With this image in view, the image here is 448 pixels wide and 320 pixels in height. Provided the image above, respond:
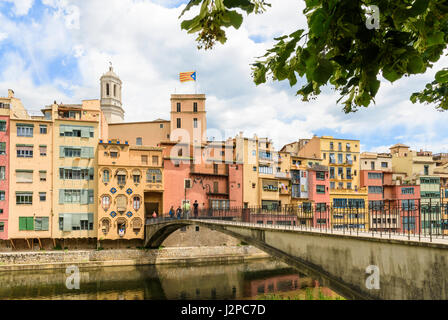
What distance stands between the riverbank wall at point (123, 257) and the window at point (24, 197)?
18.2 feet

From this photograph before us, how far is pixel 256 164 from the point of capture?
160ft

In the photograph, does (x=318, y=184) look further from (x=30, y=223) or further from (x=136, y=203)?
(x=30, y=223)

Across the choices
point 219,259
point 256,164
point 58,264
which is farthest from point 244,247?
point 58,264

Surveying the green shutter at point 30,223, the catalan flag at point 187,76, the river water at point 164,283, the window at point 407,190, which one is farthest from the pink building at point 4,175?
the window at point 407,190

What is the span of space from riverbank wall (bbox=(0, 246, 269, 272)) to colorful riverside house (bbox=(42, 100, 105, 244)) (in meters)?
2.72

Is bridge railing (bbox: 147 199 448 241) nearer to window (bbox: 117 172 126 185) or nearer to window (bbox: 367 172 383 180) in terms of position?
window (bbox: 117 172 126 185)

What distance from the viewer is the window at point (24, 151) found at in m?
37.8

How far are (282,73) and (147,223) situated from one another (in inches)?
1517

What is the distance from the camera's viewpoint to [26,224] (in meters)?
36.8

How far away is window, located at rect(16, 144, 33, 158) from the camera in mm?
37750

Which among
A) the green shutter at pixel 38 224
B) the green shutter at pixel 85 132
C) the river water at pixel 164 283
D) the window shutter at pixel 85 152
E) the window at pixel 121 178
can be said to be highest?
the green shutter at pixel 85 132

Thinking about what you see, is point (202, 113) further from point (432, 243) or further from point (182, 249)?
point (432, 243)

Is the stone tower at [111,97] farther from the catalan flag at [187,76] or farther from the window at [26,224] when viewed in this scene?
the window at [26,224]

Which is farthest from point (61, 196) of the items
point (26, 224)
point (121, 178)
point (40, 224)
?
point (121, 178)
